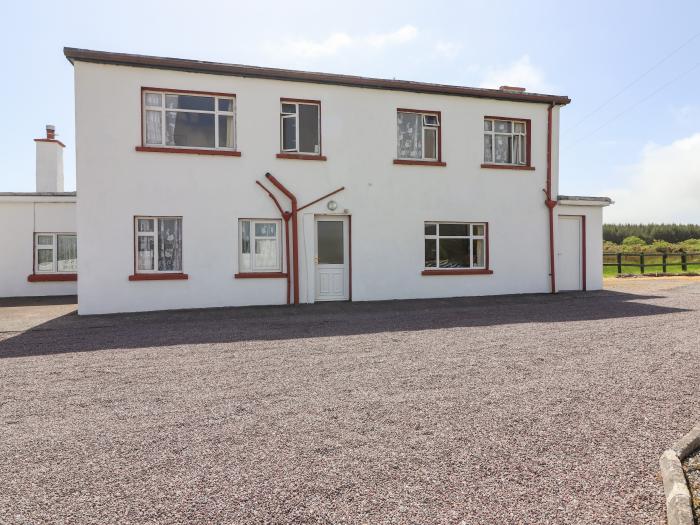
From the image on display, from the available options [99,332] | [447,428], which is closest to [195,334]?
[99,332]

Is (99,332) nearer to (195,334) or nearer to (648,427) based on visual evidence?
(195,334)

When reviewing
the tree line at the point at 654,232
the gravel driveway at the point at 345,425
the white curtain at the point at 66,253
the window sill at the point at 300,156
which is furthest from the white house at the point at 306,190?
the tree line at the point at 654,232

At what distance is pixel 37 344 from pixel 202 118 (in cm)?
719

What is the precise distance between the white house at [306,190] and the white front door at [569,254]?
0.05 m

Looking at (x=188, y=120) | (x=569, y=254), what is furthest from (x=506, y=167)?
(x=188, y=120)

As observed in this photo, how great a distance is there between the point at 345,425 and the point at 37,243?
16.4m

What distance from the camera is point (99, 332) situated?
9617 millimetres

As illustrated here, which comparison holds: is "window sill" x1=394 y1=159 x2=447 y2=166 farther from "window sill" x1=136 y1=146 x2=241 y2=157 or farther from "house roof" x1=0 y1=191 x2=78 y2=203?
"house roof" x1=0 y1=191 x2=78 y2=203

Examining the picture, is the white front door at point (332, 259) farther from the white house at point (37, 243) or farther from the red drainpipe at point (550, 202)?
the white house at point (37, 243)

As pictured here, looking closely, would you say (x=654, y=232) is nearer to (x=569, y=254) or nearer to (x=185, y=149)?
(x=569, y=254)

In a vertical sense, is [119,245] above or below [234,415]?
above

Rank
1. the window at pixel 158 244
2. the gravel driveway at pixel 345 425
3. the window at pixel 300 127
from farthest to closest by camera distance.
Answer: the window at pixel 300 127 → the window at pixel 158 244 → the gravel driveway at pixel 345 425

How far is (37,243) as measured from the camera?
663 inches

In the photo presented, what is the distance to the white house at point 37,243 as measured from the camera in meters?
16.6
